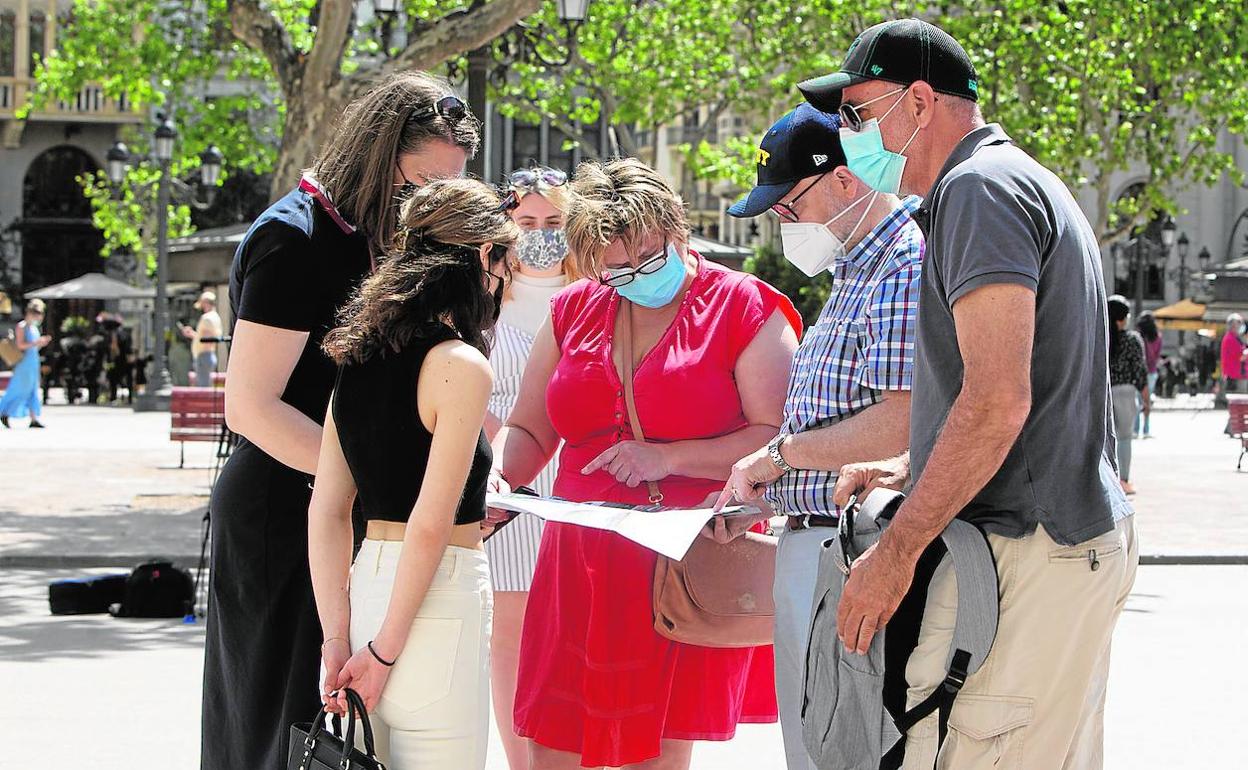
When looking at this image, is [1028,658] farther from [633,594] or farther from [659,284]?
[659,284]

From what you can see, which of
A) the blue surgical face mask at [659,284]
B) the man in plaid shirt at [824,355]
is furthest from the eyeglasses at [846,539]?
the blue surgical face mask at [659,284]

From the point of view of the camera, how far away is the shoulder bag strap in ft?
14.6

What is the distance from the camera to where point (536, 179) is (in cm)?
565

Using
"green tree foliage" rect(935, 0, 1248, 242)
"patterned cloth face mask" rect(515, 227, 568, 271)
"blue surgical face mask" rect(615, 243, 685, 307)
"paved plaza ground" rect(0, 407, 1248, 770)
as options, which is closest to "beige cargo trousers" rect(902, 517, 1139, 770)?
"blue surgical face mask" rect(615, 243, 685, 307)

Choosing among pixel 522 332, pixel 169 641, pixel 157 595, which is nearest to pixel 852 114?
pixel 522 332

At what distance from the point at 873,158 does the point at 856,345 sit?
54cm

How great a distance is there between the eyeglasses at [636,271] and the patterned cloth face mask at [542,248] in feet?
3.69

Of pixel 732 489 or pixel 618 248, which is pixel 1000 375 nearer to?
pixel 732 489

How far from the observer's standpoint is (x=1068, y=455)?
299cm

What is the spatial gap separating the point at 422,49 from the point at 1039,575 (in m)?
10.5

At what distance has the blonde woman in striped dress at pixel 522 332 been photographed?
207 inches

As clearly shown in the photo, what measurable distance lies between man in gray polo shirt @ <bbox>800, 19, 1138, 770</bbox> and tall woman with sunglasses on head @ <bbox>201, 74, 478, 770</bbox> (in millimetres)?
1321

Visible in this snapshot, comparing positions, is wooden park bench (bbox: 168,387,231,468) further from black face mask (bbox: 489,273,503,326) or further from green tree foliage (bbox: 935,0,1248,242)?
black face mask (bbox: 489,273,503,326)

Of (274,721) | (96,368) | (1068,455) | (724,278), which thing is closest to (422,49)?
(724,278)
